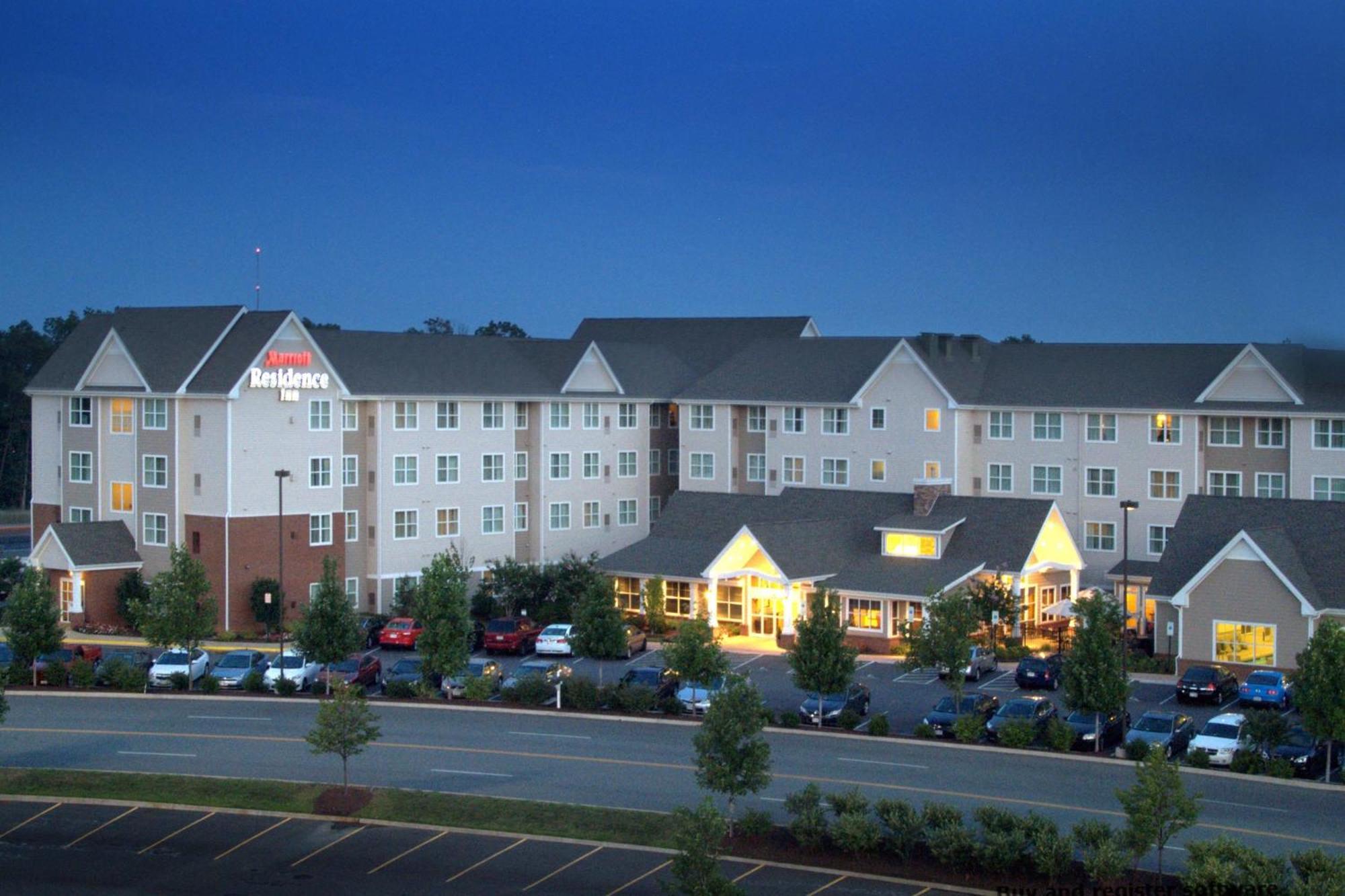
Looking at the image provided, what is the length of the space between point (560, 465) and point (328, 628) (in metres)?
26.1

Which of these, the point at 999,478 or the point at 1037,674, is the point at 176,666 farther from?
the point at 999,478

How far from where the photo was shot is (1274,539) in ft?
171

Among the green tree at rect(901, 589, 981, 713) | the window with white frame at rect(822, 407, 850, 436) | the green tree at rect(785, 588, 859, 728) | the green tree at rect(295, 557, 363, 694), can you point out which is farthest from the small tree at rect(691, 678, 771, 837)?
the window with white frame at rect(822, 407, 850, 436)

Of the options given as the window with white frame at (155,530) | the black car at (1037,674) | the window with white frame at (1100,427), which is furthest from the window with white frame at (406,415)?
the window with white frame at (1100,427)

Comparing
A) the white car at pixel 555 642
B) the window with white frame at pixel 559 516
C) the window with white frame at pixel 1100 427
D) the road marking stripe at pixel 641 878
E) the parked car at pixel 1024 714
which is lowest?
Result: the road marking stripe at pixel 641 878

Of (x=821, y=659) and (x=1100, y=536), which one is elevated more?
(x=1100, y=536)

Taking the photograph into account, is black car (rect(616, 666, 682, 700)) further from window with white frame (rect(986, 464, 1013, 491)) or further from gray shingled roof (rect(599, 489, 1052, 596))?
window with white frame (rect(986, 464, 1013, 491))

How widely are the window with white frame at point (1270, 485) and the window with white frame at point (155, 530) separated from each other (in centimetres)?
4419

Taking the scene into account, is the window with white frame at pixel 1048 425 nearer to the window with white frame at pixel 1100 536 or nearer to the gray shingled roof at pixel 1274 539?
Result: the window with white frame at pixel 1100 536

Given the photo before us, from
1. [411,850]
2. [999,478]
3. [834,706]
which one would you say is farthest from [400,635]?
[999,478]

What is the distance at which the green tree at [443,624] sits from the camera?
46156 millimetres

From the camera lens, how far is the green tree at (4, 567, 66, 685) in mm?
48000

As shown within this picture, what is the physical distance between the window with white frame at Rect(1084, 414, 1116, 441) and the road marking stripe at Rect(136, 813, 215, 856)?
147ft

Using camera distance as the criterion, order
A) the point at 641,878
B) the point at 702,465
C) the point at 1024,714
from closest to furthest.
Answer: the point at 641,878, the point at 1024,714, the point at 702,465
